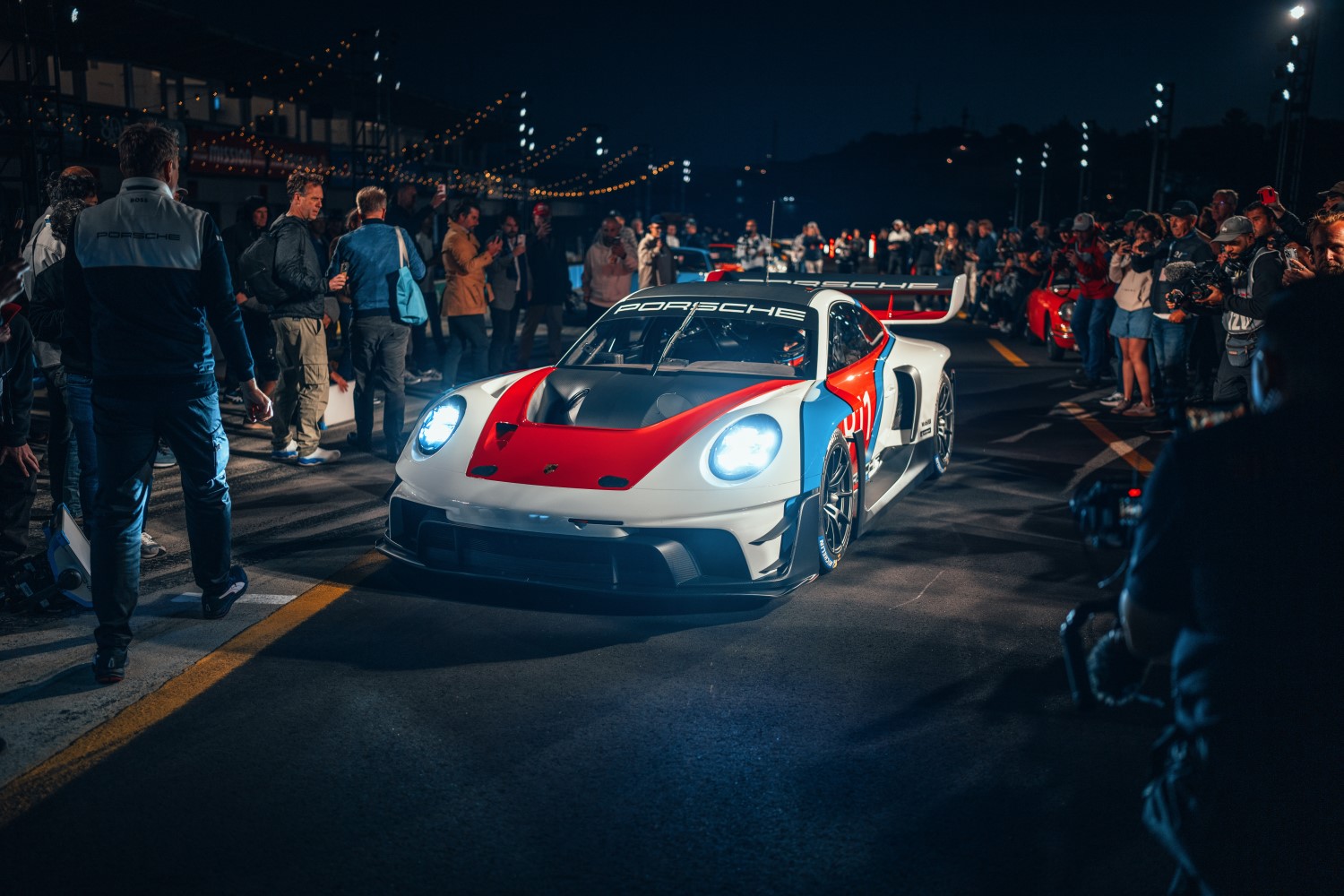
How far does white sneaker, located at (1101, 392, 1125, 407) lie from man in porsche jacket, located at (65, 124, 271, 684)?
337 inches

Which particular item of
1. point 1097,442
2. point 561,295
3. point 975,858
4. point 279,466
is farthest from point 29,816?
point 561,295

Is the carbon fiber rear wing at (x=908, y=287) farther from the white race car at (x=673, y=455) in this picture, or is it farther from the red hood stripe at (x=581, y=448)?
the red hood stripe at (x=581, y=448)

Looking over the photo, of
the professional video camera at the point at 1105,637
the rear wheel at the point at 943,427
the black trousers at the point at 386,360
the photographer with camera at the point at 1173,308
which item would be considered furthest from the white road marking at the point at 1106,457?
the professional video camera at the point at 1105,637

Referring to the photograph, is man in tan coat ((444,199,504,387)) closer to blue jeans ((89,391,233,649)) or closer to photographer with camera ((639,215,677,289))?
photographer with camera ((639,215,677,289))

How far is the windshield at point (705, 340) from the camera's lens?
20.2ft

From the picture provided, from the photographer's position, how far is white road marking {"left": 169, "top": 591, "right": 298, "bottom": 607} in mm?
5098

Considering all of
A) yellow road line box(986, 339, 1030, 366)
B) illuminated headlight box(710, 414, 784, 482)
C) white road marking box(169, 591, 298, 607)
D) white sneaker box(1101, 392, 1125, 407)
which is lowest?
white road marking box(169, 591, 298, 607)

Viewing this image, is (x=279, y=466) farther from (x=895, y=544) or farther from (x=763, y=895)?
(x=763, y=895)

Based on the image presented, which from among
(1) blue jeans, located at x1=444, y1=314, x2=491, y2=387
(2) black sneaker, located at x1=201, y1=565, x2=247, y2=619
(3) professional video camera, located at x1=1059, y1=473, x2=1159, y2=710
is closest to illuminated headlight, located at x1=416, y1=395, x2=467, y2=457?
(2) black sneaker, located at x1=201, y1=565, x2=247, y2=619

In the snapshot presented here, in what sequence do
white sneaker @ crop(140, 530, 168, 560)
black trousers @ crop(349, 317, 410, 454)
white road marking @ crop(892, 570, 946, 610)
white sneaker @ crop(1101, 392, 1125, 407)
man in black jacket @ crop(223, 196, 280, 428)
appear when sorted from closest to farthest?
white road marking @ crop(892, 570, 946, 610) → white sneaker @ crop(140, 530, 168, 560) → black trousers @ crop(349, 317, 410, 454) → man in black jacket @ crop(223, 196, 280, 428) → white sneaker @ crop(1101, 392, 1125, 407)

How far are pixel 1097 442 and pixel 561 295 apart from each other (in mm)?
5390

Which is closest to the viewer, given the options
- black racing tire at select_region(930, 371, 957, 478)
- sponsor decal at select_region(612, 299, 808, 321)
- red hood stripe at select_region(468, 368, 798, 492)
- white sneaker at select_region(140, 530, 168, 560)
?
red hood stripe at select_region(468, 368, 798, 492)

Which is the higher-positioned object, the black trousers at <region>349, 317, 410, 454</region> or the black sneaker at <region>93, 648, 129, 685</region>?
the black trousers at <region>349, 317, 410, 454</region>

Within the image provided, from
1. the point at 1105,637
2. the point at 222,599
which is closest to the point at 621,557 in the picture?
the point at 222,599
